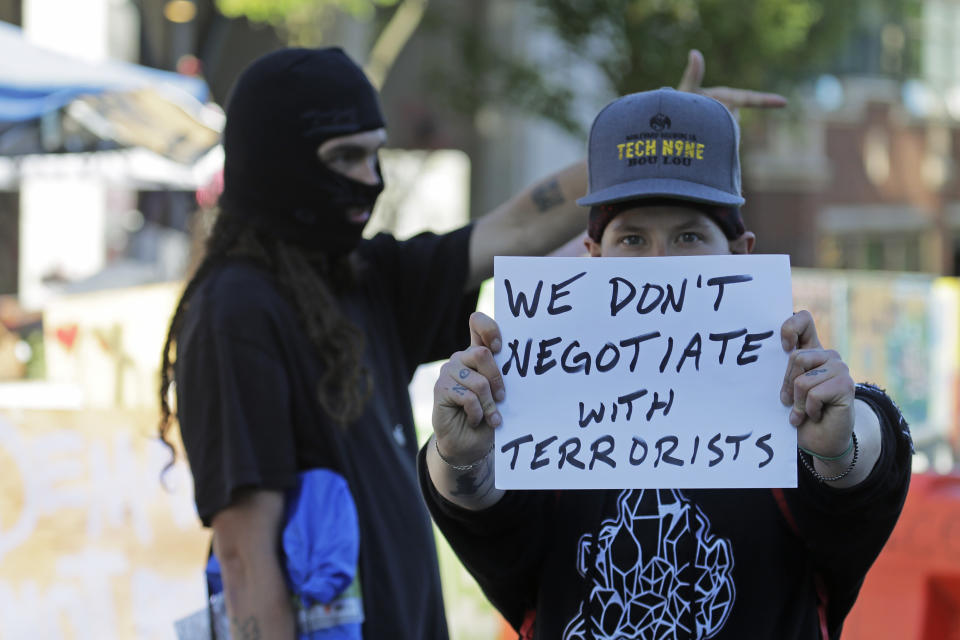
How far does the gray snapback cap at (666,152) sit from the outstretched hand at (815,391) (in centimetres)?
30

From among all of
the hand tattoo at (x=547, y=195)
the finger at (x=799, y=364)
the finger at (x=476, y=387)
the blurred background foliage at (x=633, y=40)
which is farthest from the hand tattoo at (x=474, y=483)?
the blurred background foliage at (x=633, y=40)

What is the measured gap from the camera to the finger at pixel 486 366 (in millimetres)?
1620

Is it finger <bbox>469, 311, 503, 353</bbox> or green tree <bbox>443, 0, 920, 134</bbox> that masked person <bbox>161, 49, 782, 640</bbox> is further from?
green tree <bbox>443, 0, 920, 134</bbox>

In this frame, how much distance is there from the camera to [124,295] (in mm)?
7004

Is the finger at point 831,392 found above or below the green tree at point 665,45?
below

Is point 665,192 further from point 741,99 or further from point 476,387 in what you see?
point 741,99

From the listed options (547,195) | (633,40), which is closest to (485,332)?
(547,195)

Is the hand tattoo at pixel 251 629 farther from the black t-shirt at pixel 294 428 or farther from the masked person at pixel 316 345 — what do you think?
the black t-shirt at pixel 294 428

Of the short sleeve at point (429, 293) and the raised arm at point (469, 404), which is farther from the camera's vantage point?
the short sleeve at point (429, 293)

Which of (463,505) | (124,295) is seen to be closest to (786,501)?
(463,505)

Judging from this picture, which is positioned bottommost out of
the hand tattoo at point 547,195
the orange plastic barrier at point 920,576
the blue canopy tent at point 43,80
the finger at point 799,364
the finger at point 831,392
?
the orange plastic barrier at point 920,576

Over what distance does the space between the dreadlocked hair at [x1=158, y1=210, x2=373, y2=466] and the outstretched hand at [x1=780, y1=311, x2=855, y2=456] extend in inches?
44.0

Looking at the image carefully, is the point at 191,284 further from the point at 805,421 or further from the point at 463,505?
the point at 805,421

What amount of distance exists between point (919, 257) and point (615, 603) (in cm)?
2312
